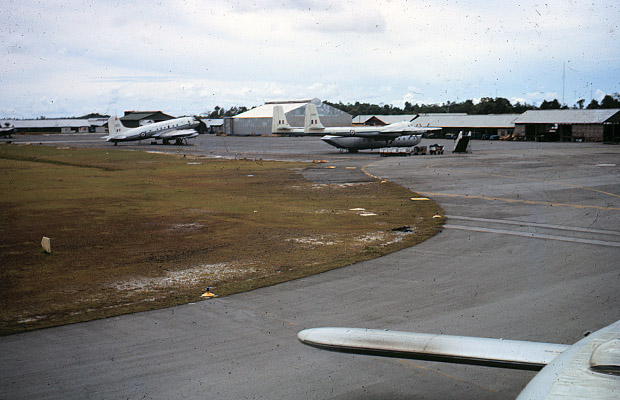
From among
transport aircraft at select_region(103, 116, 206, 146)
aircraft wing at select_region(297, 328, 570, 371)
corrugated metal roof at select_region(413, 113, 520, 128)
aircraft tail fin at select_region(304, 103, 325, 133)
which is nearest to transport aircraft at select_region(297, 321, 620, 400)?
aircraft wing at select_region(297, 328, 570, 371)

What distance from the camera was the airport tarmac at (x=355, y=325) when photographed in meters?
8.63

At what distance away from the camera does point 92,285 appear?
48.3 feet

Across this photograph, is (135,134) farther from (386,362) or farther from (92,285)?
(386,362)

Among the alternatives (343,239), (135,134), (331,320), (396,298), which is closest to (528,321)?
(396,298)

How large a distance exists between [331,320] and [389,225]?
1186 centimetres

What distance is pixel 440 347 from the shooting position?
23.6 feet

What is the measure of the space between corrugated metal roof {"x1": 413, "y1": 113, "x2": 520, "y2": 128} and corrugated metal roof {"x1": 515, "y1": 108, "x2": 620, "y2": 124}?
532cm

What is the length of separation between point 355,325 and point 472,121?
11131 cm

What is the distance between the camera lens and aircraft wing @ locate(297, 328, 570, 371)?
673 cm

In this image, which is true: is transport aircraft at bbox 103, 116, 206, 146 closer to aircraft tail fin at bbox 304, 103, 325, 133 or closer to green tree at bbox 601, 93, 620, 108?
aircraft tail fin at bbox 304, 103, 325, 133

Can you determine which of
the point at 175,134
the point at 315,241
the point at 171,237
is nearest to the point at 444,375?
the point at 315,241

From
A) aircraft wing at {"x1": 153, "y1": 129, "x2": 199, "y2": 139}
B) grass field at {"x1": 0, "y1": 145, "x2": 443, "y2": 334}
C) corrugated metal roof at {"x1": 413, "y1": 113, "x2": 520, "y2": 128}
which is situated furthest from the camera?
corrugated metal roof at {"x1": 413, "y1": 113, "x2": 520, "y2": 128}

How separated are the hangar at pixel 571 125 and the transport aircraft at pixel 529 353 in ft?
312

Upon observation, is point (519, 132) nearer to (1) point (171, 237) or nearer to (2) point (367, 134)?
(2) point (367, 134)
